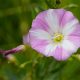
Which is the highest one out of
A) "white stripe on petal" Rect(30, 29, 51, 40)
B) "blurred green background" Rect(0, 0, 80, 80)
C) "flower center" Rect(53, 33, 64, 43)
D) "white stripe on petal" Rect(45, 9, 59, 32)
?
"white stripe on petal" Rect(45, 9, 59, 32)

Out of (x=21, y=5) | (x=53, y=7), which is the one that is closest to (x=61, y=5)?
(x=53, y=7)

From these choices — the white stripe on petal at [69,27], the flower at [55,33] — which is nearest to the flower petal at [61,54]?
the flower at [55,33]

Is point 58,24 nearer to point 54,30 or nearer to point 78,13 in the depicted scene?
point 54,30

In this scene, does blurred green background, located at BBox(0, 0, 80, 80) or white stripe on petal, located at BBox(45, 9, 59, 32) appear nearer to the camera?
white stripe on petal, located at BBox(45, 9, 59, 32)

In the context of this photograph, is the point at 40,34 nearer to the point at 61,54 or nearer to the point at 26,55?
the point at 61,54

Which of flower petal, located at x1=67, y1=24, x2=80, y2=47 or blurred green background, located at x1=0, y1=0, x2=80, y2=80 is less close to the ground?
flower petal, located at x1=67, y1=24, x2=80, y2=47

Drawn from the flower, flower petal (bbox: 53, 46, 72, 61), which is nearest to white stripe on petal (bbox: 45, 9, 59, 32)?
the flower

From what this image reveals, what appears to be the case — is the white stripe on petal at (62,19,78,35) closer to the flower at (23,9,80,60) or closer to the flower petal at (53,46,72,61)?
the flower at (23,9,80,60)
